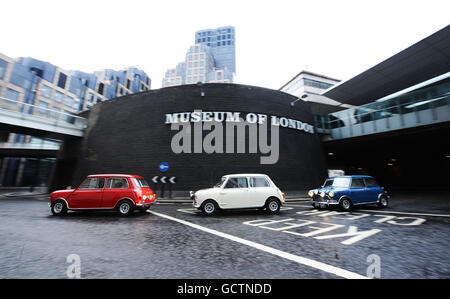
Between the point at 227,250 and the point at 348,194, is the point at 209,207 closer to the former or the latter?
the point at 227,250

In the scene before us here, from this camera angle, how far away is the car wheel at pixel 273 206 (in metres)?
8.02

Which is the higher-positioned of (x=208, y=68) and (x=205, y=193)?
(x=208, y=68)

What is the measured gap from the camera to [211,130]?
50.8 ft

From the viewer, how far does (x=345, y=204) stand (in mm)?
8719

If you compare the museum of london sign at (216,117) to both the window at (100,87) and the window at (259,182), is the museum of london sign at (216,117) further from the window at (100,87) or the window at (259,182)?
the window at (100,87)

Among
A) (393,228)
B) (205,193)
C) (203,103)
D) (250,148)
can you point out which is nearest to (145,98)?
(203,103)

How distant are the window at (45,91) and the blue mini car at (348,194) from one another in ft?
161

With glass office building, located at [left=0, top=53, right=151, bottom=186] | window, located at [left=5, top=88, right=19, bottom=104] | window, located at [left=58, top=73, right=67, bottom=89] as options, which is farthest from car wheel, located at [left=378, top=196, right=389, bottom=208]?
window, located at [left=58, top=73, right=67, bottom=89]

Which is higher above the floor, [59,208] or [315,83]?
[315,83]

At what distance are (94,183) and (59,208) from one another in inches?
65.0

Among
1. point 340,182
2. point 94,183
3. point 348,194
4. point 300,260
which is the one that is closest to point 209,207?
point 94,183

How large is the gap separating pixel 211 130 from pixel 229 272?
43.4ft

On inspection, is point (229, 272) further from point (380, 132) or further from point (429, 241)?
point (380, 132)

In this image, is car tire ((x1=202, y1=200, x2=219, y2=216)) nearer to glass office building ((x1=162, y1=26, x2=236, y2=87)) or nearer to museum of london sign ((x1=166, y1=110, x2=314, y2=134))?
museum of london sign ((x1=166, y1=110, x2=314, y2=134))
